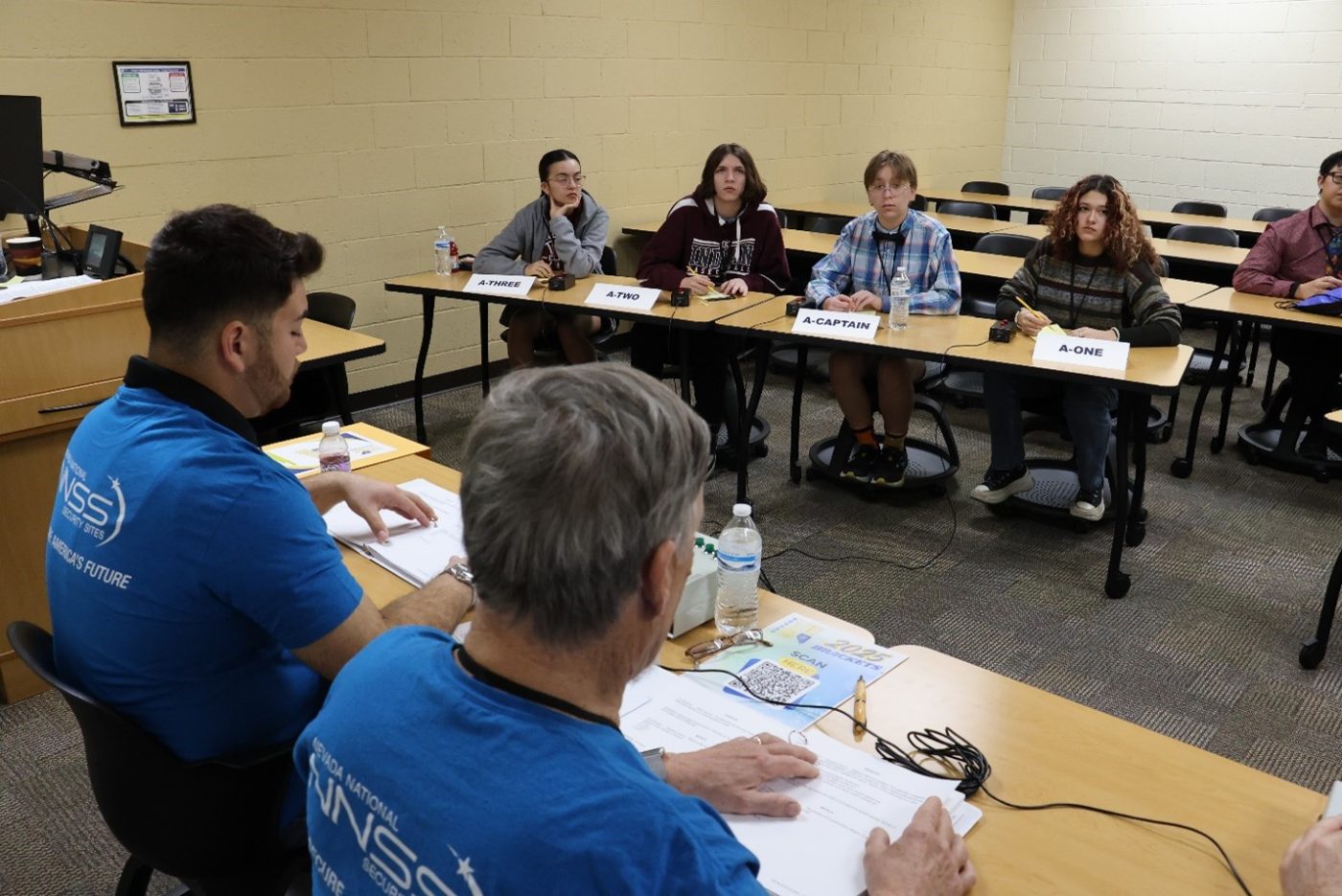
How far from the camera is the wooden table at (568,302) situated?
3861mm

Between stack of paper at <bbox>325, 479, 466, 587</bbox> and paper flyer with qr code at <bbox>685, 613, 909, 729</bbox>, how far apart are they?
0.52 meters

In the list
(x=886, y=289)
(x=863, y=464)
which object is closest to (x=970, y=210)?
(x=886, y=289)

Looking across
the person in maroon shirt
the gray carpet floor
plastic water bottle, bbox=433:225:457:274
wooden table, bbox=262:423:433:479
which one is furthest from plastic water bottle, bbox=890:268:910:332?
plastic water bottle, bbox=433:225:457:274

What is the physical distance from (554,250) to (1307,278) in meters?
3.18

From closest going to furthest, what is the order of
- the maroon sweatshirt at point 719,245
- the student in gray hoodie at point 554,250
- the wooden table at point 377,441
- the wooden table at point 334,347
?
the wooden table at point 377,441, the wooden table at point 334,347, the maroon sweatshirt at point 719,245, the student in gray hoodie at point 554,250

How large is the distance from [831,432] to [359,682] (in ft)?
13.2

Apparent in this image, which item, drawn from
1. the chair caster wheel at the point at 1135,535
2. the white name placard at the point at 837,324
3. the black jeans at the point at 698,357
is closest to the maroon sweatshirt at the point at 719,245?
the black jeans at the point at 698,357

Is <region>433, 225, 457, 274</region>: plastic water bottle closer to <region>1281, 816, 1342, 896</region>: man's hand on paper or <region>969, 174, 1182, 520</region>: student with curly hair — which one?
<region>969, 174, 1182, 520</region>: student with curly hair

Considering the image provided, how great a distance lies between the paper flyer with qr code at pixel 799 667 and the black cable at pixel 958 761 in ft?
0.07

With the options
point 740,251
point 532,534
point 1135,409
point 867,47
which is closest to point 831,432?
point 740,251

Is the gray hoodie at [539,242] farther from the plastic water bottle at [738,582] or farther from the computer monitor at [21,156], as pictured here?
the plastic water bottle at [738,582]

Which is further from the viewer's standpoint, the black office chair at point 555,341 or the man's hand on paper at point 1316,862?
the black office chair at point 555,341

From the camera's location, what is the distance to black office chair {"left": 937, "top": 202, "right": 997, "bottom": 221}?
21.8 ft

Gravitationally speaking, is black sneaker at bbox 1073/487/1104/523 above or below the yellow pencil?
below
